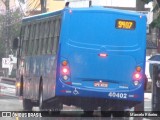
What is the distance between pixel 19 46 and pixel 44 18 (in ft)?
13.2

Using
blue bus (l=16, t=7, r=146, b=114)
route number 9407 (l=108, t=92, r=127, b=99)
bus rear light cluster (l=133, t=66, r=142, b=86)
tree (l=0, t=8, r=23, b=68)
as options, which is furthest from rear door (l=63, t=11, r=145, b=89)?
tree (l=0, t=8, r=23, b=68)

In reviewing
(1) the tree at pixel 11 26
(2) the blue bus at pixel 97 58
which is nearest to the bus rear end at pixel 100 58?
(2) the blue bus at pixel 97 58

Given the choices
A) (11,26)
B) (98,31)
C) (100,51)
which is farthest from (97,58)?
(11,26)

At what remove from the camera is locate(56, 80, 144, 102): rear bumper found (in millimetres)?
17359

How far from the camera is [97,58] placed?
17.6 meters

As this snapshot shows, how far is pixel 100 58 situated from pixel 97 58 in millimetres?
87

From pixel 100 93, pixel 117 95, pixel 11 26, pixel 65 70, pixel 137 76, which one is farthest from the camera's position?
pixel 11 26

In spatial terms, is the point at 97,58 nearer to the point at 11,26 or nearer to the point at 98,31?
the point at 98,31

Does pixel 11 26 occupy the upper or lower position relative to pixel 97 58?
lower

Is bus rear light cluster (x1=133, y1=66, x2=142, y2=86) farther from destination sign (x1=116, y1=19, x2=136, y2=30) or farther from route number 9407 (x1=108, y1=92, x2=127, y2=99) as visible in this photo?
destination sign (x1=116, y1=19, x2=136, y2=30)

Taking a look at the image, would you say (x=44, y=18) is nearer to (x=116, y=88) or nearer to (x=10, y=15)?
(x=116, y=88)

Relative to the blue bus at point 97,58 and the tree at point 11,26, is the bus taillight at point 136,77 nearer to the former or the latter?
the blue bus at point 97,58

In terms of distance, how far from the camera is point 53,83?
17828 mm

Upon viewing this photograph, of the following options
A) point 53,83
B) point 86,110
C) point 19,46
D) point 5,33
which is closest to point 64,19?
point 53,83
